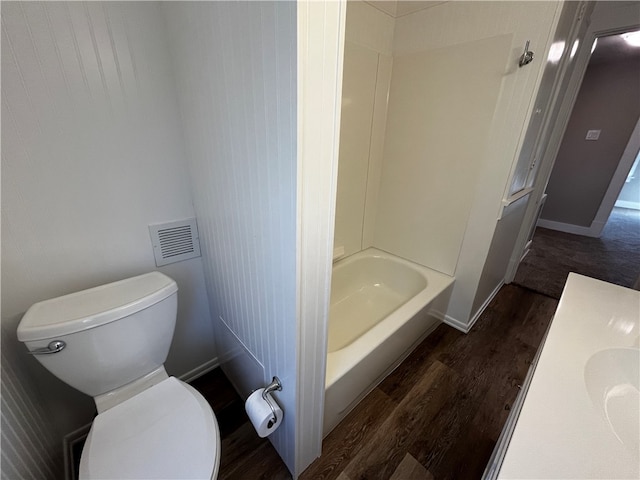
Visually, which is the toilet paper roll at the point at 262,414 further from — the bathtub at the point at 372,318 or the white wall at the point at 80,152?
the white wall at the point at 80,152

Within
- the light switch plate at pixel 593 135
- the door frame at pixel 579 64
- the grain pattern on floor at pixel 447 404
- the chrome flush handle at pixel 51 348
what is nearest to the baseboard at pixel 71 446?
the chrome flush handle at pixel 51 348

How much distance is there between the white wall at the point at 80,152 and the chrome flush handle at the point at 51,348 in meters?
0.21

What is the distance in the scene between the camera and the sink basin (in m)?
0.60

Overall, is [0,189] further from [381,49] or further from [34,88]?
[381,49]

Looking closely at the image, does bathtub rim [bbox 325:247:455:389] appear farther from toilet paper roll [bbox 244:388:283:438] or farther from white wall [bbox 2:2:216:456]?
white wall [bbox 2:2:216:456]

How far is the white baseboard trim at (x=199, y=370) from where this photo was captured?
1.51 metres

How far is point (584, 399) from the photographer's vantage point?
1.94 feet

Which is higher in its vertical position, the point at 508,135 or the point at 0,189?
the point at 508,135

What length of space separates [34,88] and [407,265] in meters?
2.17

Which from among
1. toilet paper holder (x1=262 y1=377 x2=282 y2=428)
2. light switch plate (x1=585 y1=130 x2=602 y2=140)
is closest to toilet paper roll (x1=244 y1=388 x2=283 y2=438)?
toilet paper holder (x1=262 y1=377 x2=282 y2=428)

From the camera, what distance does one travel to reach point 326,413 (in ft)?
3.86

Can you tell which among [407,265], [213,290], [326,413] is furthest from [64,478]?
[407,265]

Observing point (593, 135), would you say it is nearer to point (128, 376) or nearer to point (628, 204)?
point (628, 204)

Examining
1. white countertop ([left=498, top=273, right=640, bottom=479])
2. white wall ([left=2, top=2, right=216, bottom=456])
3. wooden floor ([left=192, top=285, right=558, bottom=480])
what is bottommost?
wooden floor ([left=192, top=285, right=558, bottom=480])
